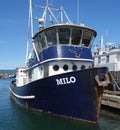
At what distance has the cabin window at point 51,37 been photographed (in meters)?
16.0

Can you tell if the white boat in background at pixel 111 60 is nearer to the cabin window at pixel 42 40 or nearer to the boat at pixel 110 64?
the boat at pixel 110 64

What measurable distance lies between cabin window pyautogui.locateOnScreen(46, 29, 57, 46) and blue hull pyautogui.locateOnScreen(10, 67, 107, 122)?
2.33 metres

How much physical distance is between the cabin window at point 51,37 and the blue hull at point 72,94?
2.33 metres

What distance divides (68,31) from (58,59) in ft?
6.01

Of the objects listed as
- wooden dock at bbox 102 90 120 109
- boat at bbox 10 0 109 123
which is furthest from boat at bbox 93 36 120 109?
boat at bbox 10 0 109 123

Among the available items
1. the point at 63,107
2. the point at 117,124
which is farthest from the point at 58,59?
the point at 117,124

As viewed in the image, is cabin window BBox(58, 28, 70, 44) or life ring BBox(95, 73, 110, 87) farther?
cabin window BBox(58, 28, 70, 44)

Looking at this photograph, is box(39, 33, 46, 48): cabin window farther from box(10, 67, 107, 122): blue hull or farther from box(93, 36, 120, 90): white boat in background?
box(93, 36, 120, 90): white boat in background

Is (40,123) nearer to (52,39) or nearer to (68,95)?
(68,95)

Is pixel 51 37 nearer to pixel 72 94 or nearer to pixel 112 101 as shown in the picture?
pixel 72 94

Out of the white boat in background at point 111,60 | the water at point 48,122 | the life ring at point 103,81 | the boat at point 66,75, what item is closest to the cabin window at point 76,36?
the boat at point 66,75

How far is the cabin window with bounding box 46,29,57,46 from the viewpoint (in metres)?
16.0

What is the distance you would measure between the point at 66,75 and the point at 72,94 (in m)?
1.06

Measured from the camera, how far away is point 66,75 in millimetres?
14180
